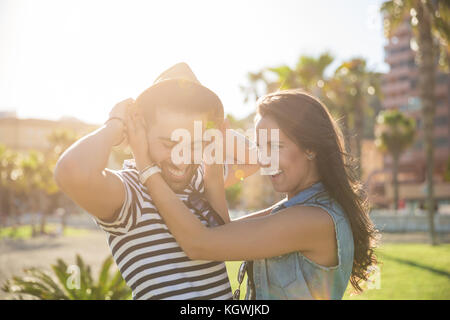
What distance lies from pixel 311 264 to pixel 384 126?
137 feet

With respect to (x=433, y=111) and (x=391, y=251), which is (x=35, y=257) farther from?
(x=433, y=111)

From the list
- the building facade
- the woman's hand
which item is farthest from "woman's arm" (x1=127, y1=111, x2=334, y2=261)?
the building facade

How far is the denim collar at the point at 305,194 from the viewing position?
6.91 feet

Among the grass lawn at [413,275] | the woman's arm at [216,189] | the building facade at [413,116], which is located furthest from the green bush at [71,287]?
the building facade at [413,116]

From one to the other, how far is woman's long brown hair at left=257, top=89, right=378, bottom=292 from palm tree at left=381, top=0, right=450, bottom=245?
57.2 feet

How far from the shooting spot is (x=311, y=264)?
2004mm

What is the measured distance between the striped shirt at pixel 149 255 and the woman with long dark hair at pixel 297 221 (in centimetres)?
8

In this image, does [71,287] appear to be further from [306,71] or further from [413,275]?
[306,71]

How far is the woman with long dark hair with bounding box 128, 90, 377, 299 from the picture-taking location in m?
1.89

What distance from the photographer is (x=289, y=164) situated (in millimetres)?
2115

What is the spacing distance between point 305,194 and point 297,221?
227 millimetres

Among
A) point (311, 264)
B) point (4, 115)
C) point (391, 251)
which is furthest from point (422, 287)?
point (4, 115)

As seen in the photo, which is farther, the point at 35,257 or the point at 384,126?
the point at 384,126

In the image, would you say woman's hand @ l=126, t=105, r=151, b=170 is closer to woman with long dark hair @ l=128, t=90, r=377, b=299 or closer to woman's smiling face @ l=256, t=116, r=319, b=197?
woman with long dark hair @ l=128, t=90, r=377, b=299
